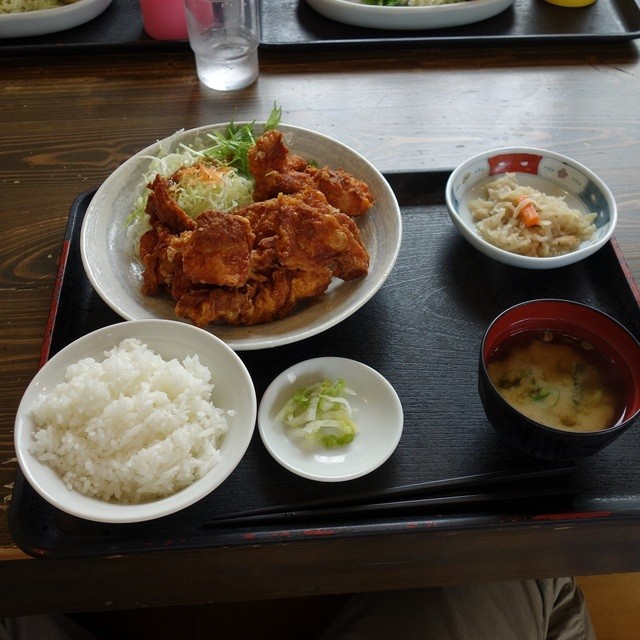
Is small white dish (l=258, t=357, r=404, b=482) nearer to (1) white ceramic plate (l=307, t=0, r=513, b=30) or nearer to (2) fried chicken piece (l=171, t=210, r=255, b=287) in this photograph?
(2) fried chicken piece (l=171, t=210, r=255, b=287)

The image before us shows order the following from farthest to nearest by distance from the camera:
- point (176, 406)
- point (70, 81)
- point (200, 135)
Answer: point (70, 81)
point (200, 135)
point (176, 406)

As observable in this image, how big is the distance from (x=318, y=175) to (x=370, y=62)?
1.21 m

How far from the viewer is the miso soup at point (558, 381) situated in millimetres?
1396

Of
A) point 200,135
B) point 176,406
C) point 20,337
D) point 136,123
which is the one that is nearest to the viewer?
point 176,406

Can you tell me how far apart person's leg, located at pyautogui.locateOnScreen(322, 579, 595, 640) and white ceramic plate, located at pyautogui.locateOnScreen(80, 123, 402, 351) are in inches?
29.8

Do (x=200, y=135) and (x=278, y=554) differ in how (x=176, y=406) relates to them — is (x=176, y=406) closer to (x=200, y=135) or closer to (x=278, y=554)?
(x=278, y=554)

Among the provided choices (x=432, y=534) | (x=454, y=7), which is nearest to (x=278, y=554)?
(x=432, y=534)

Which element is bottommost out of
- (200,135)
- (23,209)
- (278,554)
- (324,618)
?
(324,618)

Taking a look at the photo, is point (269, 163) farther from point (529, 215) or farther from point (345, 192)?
point (529, 215)

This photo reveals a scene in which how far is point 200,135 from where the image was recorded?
2057 millimetres

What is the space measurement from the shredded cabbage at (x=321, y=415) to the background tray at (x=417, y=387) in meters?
0.09

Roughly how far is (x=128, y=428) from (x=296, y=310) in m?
0.58

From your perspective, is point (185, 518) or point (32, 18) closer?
point (185, 518)

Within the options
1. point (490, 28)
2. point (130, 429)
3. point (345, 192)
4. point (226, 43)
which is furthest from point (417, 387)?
point (490, 28)
